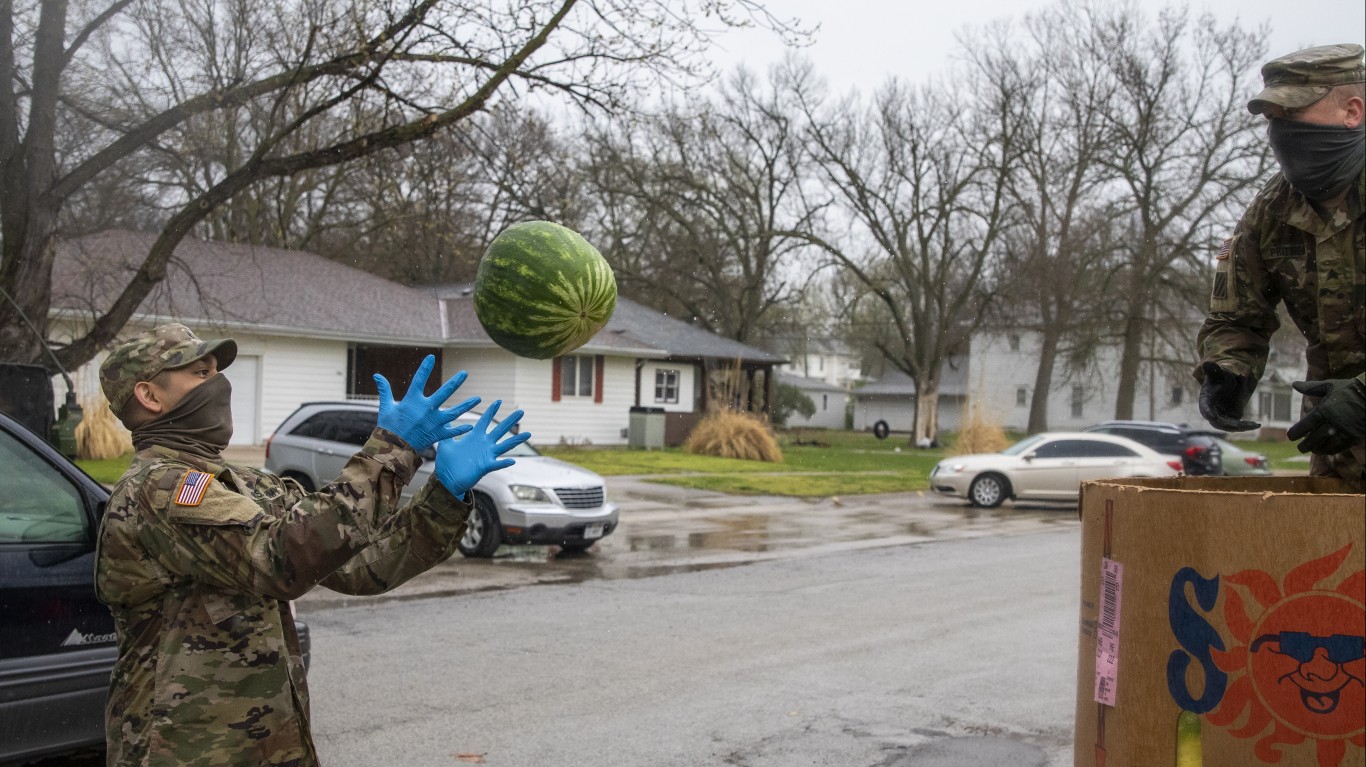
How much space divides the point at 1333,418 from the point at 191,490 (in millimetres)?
2627

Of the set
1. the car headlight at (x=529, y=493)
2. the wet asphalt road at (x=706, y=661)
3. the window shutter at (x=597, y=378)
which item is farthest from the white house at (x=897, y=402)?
the car headlight at (x=529, y=493)

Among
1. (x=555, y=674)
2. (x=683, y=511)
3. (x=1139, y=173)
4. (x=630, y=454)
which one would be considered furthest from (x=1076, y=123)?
(x=555, y=674)

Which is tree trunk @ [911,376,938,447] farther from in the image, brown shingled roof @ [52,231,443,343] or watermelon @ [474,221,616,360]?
watermelon @ [474,221,616,360]

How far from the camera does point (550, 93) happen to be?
1416 cm

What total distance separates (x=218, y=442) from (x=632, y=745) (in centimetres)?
347

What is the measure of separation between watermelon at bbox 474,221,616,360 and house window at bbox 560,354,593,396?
29.4 meters

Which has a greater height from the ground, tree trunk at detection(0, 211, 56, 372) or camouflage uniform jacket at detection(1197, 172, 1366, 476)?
tree trunk at detection(0, 211, 56, 372)

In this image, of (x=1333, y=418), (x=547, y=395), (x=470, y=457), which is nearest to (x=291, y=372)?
(x=547, y=395)

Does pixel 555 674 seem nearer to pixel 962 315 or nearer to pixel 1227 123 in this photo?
pixel 1227 123

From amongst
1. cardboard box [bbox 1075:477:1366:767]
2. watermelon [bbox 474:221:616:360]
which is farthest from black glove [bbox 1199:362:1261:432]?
watermelon [bbox 474:221:616:360]

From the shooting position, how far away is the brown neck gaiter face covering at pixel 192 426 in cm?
313

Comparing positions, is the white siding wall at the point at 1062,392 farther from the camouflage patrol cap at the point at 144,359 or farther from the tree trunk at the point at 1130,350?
the camouflage patrol cap at the point at 144,359

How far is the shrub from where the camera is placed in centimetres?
3075

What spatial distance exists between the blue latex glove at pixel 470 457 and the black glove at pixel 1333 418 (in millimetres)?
1777
